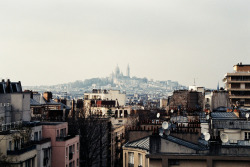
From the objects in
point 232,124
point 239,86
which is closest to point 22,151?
point 232,124

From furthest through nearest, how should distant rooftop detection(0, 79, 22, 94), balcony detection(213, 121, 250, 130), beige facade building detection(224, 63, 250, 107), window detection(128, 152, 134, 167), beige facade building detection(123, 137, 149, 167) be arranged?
beige facade building detection(224, 63, 250, 107) → distant rooftop detection(0, 79, 22, 94) → balcony detection(213, 121, 250, 130) → window detection(128, 152, 134, 167) → beige facade building detection(123, 137, 149, 167)

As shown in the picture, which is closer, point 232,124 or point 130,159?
point 130,159

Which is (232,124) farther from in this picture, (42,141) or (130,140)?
(42,141)

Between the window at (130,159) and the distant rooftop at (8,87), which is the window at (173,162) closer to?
the window at (130,159)

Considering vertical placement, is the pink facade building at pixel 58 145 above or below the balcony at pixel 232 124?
below

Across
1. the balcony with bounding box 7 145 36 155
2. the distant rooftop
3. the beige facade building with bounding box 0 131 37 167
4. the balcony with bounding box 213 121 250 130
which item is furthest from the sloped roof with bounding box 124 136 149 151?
the distant rooftop

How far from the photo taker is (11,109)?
157 feet

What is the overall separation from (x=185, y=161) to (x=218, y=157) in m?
1.90

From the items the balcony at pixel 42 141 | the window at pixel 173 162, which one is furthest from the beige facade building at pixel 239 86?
the window at pixel 173 162

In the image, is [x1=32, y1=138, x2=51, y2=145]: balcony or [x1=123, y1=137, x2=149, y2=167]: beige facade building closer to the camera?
[x1=123, y1=137, x2=149, y2=167]: beige facade building

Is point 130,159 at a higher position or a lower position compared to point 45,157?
higher

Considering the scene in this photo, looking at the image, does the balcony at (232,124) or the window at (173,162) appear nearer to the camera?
the window at (173,162)

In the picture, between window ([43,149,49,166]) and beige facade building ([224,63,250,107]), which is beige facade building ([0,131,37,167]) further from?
beige facade building ([224,63,250,107])

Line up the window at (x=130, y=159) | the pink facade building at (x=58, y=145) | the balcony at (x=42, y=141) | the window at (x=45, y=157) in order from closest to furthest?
the window at (x=130, y=159)
the balcony at (x=42, y=141)
the window at (x=45, y=157)
the pink facade building at (x=58, y=145)
